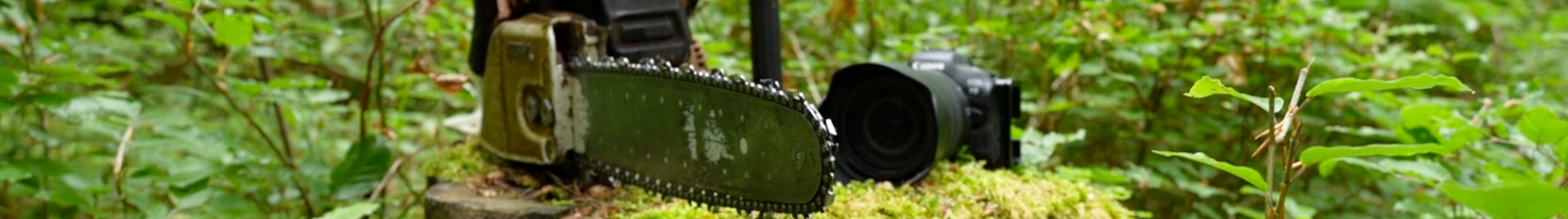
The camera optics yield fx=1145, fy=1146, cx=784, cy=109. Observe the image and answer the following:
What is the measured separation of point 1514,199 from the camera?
0.83 m

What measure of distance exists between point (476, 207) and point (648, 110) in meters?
0.37

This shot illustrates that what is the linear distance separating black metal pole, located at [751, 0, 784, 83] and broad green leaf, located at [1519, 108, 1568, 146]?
953 millimetres

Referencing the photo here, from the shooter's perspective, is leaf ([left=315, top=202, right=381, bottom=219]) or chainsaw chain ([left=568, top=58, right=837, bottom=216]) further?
leaf ([left=315, top=202, right=381, bottom=219])

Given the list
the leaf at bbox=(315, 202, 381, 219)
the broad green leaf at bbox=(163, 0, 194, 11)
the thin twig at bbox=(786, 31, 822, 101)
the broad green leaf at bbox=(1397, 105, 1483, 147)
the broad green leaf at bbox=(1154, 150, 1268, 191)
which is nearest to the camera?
the broad green leaf at bbox=(1154, 150, 1268, 191)

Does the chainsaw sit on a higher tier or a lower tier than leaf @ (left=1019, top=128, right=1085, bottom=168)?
higher

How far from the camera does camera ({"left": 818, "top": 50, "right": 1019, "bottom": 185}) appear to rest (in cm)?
178

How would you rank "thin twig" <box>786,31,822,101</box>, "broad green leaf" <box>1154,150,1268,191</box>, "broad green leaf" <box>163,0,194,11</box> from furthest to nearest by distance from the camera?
"thin twig" <box>786,31,822,101</box>, "broad green leaf" <box>163,0,194,11</box>, "broad green leaf" <box>1154,150,1268,191</box>

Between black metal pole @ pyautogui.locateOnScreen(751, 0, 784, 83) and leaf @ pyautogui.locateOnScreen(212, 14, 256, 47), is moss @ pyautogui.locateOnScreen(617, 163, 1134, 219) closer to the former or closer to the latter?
black metal pole @ pyautogui.locateOnScreen(751, 0, 784, 83)

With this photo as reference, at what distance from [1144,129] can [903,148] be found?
5.25ft

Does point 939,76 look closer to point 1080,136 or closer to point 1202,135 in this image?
point 1080,136

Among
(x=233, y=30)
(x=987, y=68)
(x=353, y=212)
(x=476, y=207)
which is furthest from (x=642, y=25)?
(x=987, y=68)

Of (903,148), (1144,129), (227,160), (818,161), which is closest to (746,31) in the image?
(1144,129)

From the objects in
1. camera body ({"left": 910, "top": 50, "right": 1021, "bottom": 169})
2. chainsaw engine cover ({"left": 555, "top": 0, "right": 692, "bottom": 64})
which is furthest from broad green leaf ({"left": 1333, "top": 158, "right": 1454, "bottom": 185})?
chainsaw engine cover ({"left": 555, "top": 0, "right": 692, "bottom": 64})

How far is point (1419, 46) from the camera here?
4500 millimetres
